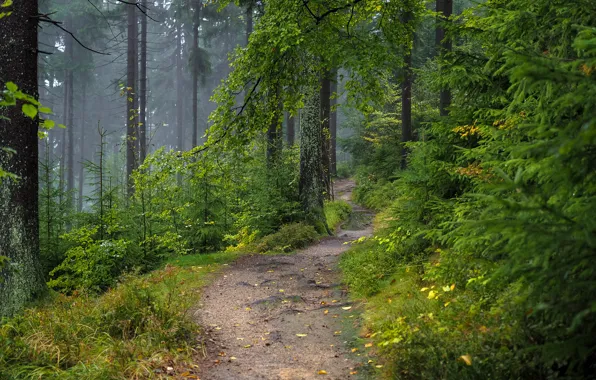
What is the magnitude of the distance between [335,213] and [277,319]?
10440 mm

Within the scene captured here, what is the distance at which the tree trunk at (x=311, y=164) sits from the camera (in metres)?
12.9

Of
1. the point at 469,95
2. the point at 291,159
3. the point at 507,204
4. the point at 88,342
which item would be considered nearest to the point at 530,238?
the point at 507,204

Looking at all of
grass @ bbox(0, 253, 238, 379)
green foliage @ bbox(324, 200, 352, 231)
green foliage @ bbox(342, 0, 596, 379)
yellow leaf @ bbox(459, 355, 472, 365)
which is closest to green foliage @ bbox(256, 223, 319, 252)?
green foliage @ bbox(342, 0, 596, 379)

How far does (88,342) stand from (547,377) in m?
4.50

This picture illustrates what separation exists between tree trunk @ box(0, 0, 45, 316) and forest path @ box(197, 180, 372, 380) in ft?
8.88

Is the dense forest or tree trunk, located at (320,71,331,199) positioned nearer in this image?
the dense forest

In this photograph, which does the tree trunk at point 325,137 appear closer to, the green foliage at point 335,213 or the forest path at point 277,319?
the green foliage at point 335,213

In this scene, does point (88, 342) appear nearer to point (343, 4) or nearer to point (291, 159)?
point (343, 4)

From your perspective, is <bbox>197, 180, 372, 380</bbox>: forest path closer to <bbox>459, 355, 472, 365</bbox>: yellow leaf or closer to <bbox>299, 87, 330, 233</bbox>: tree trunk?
<bbox>459, 355, 472, 365</bbox>: yellow leaf

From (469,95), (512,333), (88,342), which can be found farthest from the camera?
(469,95)

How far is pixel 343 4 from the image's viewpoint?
9.34 meters

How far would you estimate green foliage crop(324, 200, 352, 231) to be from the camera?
16.2 metres

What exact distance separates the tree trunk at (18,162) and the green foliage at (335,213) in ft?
32.9

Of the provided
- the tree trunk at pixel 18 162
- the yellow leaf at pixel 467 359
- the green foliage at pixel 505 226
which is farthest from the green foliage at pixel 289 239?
the yellow leaf at pixel 467 359
